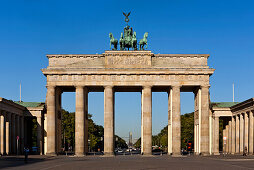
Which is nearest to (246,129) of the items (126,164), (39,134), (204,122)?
(204,122)

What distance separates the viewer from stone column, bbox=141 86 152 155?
80.0 metres

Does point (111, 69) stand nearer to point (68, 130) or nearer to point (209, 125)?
point (209, 125)

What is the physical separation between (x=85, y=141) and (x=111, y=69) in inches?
593

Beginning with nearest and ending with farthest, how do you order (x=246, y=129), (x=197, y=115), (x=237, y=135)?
(x=246, y=129) → (x=237, y=135) → (x=197, y=115)

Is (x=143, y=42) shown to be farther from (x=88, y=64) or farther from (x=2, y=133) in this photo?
(x=2, y=133)

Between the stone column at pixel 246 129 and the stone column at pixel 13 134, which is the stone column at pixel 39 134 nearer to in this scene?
the stone column at pixel 13 134

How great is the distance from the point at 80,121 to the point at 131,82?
40.0ft

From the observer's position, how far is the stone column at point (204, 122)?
79812 millimetres

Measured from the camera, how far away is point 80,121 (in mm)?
79938

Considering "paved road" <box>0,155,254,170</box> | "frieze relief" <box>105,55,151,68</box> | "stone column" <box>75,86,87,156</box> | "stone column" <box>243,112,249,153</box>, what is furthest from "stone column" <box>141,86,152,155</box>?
"paved road" <box>0,155,254,170</box>

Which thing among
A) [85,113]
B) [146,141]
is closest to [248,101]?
[146,141]

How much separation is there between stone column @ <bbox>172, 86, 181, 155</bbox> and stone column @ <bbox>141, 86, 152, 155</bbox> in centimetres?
439

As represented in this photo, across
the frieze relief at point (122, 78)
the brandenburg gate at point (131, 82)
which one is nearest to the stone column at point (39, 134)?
the brandenburg gate at point (131, 82)

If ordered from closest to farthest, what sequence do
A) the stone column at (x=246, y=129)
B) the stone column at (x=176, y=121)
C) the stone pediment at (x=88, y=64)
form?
the stone column at (x=246, y=129), the stone column at (x=176, y=121), the stone pediment at (x=88, y=64)
